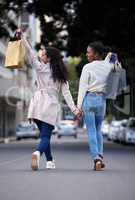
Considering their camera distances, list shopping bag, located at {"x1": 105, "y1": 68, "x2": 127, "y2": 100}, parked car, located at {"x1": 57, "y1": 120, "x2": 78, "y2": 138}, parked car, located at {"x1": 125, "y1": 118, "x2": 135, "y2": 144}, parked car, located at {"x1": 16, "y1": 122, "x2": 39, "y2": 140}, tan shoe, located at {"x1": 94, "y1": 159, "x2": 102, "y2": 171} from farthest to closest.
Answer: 1. parked car, located at {"x1": 57, "y1": 120, "x2": 78, "y2": 138}
2. parked car, located at {"x1": 16, "y1": 122, "x2": 39, "y2": 140}
3. parked car, located at {"x1": 125, "y1": 118, "x2": 135, "y2": 144}
4. shopping bag, located at {"x1": 105, "y1": 68, "x2": 127, "y2": 100}
5. tan shoe, located at {"x1": 94, "y1": 159, "x2": 102, "y2": 171}

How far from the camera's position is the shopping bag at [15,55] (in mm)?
12664

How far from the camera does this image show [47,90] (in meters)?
12.8

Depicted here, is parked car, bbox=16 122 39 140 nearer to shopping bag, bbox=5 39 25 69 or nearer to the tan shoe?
shopping bag, bbox=5 39 25 69

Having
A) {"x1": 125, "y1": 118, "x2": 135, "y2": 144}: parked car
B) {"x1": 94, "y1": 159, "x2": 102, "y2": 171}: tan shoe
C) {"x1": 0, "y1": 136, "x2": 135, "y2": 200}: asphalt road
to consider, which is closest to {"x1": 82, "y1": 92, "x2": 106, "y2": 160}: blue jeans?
{"x1": 94, "y1": 159, "x2": 102, "y2": 171}: tan shoe

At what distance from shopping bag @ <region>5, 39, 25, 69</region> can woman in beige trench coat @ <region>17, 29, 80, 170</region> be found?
98mm

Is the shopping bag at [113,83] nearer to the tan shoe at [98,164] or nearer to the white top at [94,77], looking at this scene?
the white top at [94,77]

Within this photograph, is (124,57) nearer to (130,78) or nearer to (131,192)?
(130,78)

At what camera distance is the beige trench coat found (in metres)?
12.7

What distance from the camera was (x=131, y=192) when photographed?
9398mm

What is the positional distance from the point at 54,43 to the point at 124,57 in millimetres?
5336

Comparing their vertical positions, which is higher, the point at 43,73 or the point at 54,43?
the point at 54,43

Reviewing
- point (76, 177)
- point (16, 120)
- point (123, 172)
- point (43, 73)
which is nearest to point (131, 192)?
point (76, 177)

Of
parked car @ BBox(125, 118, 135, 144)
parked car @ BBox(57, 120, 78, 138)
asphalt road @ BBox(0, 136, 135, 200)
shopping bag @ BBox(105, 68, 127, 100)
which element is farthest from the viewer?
parked car @ BBox(57, 120, 78, 138)

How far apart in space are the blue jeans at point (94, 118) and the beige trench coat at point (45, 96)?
25 cm
